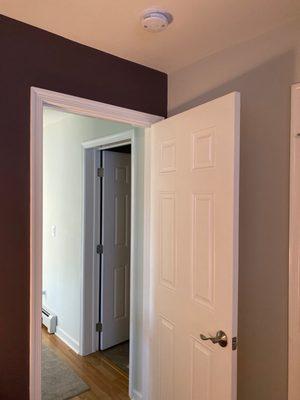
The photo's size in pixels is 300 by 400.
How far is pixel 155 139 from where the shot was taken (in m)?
1.88

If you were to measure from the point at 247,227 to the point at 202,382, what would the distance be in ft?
2.65

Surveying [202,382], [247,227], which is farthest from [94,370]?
[247,227]

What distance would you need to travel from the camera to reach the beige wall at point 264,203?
4.58 feet

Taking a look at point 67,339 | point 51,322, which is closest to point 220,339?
point 67,339

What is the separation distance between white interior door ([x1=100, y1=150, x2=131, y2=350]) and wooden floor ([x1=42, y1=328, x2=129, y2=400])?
256mm

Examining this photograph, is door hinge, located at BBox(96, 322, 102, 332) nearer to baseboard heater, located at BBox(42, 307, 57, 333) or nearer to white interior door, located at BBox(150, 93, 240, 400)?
baseboard heater, located at BBox(42, 307, 57, 333)

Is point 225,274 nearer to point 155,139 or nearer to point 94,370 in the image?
point 155,139

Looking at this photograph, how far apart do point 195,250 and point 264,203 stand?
0.42m

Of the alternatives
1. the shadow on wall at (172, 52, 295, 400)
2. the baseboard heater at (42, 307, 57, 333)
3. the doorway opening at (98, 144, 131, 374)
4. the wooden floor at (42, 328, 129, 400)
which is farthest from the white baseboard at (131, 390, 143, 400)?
the baseboard heater at (42, 307, 57, 333)

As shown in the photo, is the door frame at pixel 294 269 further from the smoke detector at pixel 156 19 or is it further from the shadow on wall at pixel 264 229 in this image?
the smoke detector at pixel 156 19

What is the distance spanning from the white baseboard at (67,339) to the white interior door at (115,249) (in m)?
0.26

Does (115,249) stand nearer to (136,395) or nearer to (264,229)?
(136,395)

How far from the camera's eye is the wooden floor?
2383 mm

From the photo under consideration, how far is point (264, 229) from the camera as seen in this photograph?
1474 mm
